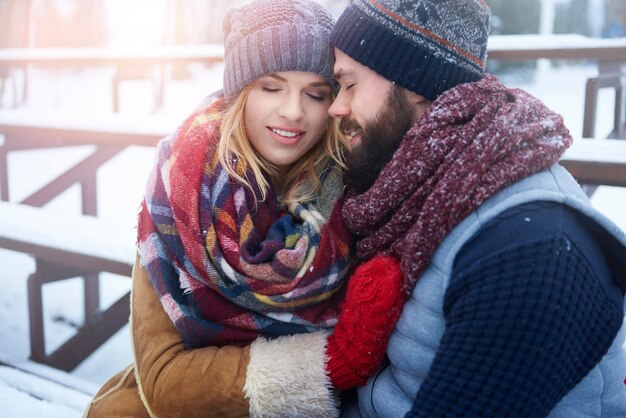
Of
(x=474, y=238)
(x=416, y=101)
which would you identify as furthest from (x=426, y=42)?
(x=474, y=238)

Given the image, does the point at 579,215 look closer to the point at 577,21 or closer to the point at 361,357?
the point at 361,357

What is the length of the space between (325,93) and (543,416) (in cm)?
100

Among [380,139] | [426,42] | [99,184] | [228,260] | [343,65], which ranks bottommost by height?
[99,184]

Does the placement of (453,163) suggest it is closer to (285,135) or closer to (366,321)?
(366,321)

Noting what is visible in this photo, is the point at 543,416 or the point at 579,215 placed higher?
the point at 579,215

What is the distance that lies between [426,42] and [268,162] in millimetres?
547

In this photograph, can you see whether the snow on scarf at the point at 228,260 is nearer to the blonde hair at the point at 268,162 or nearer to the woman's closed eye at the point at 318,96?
the blonde hair at the point at 268,162

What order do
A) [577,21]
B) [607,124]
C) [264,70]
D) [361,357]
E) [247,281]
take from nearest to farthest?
[361,357]
[247,281]
[264,70]
[607,124]
[577,21]

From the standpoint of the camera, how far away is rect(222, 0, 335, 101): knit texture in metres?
1.59

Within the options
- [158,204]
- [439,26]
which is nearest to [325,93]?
[439,26]

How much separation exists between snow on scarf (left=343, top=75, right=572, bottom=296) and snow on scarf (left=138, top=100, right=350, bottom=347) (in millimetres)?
184

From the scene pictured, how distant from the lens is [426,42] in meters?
1.40

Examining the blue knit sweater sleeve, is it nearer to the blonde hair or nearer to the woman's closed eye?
the blonde hair

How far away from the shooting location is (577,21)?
41.9 ft
